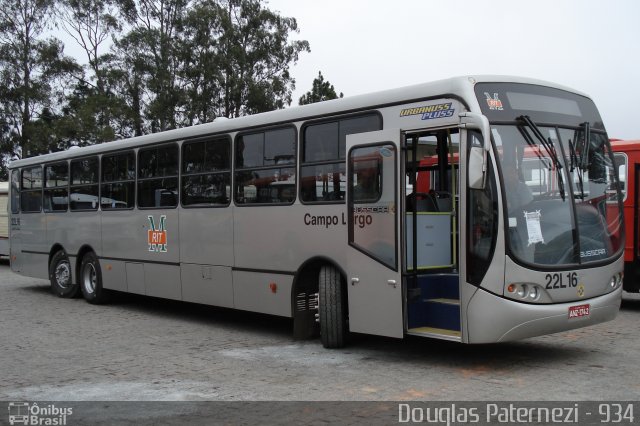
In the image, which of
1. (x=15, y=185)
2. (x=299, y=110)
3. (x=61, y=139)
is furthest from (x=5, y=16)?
(x=299, y=110)

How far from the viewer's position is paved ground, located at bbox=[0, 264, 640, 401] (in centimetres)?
677

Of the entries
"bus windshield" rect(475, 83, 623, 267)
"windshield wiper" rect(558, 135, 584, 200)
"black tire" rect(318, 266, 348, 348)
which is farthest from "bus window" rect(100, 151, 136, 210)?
"windshield wiper" rect(558, 135, 584, 200)

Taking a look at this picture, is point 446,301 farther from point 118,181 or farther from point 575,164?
point 118,181

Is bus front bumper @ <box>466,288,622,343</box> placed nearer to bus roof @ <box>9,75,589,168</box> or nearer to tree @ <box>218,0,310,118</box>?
bus roof @ <box>9,75,589,168</box>

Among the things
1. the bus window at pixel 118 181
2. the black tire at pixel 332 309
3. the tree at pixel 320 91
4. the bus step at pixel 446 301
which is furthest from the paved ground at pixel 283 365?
the tree at pixel 320 91

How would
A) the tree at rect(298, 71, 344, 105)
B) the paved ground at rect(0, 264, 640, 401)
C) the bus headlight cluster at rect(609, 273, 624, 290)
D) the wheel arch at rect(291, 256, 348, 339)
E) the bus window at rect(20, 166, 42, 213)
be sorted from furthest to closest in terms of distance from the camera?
1. the tree at rect(298, 71, 344, 105)
2. the bus window at rect(20, 166, 42, 213)
3. the wheel arch at rect(291, 256, 348, 339)
4. the bus headlight cluster at rect(609, 273, 624, 290)
5. the paved ground at rect(0, 264, 640, 401)

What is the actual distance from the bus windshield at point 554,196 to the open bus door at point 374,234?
1.26 meters

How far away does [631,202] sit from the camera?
480 inches

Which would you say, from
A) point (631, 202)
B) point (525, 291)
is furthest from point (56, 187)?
point (631, 202)

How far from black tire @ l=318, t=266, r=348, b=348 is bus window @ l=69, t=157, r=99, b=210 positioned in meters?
6.89

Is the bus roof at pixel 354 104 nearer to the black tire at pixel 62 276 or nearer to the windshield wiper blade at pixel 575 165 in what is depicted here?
the windshield wiper blade at pixel 575 165

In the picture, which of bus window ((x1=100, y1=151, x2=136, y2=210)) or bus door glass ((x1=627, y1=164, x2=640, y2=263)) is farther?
bus window ((x1=100, y1=151, x2=136, y2=210))

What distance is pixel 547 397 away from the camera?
20.9 feet

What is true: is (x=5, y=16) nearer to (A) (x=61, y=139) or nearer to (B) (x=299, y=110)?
(A) (x=61, y=139)
